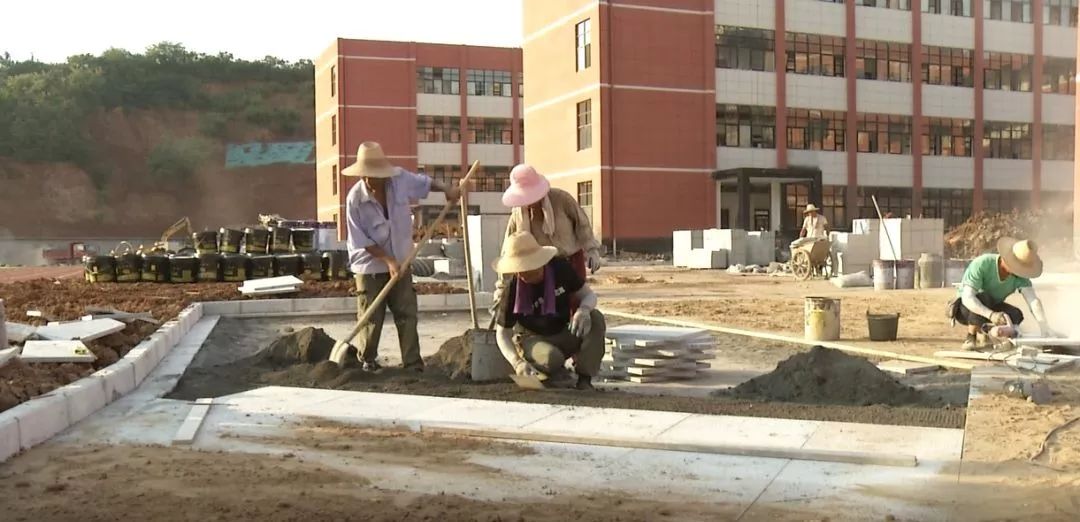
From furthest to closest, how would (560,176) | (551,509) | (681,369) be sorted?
1. (560,176)
2. (681,369)
3. (551,509)

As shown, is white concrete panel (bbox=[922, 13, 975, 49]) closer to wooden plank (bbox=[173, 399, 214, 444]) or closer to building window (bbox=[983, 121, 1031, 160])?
building window (bbox=[983, 121, 1031, 160])

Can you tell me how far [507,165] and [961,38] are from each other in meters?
24.5

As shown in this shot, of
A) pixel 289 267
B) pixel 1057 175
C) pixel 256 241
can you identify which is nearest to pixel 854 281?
pixel 289 267

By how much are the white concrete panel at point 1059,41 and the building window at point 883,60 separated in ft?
26.4

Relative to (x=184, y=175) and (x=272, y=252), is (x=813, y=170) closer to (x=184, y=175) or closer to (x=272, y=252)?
(x=272, y=252)

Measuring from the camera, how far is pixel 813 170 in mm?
36906

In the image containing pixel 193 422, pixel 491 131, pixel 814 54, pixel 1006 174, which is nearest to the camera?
pixel 193 422

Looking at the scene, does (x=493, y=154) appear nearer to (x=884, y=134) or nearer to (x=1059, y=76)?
(x=884, y=134)

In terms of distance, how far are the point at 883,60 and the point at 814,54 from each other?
147 inches

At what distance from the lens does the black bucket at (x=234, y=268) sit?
18.4 metres

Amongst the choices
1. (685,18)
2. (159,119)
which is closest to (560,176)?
(685,18)

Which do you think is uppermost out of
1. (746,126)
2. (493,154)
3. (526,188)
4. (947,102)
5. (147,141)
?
(147,141)

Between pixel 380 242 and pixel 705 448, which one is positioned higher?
pixel 380 242

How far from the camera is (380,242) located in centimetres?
746
